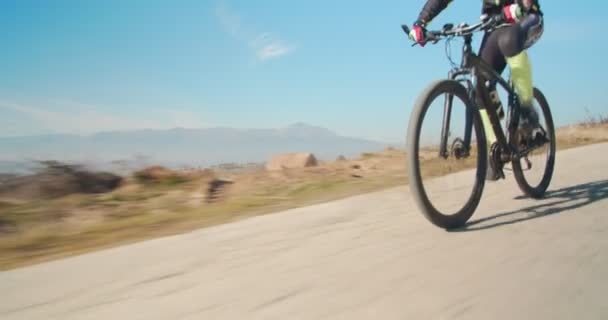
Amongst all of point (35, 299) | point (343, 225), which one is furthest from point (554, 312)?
point (35, 299)

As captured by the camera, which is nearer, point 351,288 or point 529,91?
point 351,288

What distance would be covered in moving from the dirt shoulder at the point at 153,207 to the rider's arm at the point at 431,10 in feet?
6.07

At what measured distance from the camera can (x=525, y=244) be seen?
7.82ft

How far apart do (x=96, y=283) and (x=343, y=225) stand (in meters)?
1.51

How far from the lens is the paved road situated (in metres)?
1.66

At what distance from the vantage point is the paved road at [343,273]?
5.46ft

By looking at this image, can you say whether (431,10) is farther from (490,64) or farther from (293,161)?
(293,161)

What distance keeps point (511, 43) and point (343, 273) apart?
2.36 meters

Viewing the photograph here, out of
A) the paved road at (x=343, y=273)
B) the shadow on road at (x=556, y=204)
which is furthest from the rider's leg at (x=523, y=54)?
the paved road at (x=343, y=273)

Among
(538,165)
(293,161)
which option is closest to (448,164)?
(538,165)

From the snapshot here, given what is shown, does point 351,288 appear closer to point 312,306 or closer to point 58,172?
point 312,306

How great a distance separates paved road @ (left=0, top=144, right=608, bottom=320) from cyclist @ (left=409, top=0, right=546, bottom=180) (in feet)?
2.59

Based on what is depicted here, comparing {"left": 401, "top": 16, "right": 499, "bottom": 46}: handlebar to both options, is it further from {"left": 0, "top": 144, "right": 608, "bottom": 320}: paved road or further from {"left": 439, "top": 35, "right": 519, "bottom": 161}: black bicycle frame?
{"left": 0, "top": 144, "right": 608, "bottom": 320}: paved road

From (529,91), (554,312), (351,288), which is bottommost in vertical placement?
(554,312)
